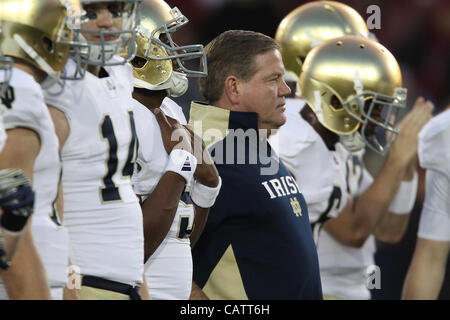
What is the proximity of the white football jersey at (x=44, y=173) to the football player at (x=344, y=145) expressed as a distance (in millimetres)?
1862

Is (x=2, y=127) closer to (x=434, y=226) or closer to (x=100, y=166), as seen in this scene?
(x=100, y=166)

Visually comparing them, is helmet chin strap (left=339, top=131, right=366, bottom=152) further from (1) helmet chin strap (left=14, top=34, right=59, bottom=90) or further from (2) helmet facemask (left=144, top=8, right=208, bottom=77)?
(1) helmet chin strap (left=14, top=34, right=59, bottom=90)

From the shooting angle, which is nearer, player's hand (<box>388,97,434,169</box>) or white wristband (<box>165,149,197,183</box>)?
white wristband (<box>165,149,197,183</box>)

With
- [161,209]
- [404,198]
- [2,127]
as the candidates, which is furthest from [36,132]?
[404,198]

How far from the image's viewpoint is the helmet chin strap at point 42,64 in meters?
2.26

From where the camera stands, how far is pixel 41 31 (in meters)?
2.30

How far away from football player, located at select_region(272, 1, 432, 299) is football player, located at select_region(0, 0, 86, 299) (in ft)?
6.02

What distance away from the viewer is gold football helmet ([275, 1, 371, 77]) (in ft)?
16.0

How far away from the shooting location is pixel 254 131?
10.6ft

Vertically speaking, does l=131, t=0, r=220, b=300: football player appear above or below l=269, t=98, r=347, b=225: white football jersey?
above

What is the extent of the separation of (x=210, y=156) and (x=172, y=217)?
29 cm

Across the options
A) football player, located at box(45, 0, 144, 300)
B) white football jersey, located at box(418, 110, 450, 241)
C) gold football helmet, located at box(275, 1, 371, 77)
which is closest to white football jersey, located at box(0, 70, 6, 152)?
football player, located at box(45, 0, 144, 300)

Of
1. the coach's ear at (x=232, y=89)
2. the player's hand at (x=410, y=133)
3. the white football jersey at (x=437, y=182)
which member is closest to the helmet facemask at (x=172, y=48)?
the coach's ear at (x=232, y=89)
